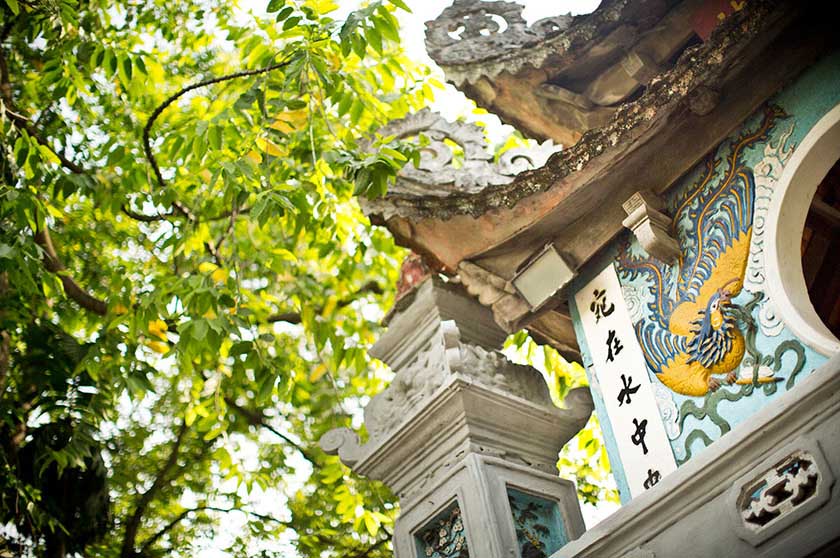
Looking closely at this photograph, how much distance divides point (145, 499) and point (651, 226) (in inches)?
254

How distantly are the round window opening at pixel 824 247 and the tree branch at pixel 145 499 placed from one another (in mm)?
5968

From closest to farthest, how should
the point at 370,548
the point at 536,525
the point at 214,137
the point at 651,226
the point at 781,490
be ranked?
1. the point at 781,490
2. the point at 651,226
3. the point at 536,525
4. the point at 214,137
5. the point at 370,548

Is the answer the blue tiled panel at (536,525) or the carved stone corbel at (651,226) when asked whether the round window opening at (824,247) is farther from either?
the blue tiled panel at (536,525)

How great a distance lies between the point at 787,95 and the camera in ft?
13.3

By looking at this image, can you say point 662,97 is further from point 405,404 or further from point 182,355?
point 182,355

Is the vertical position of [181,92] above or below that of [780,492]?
above

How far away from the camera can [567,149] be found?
14.3ft

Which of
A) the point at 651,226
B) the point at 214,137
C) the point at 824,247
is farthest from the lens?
the point at 214,137

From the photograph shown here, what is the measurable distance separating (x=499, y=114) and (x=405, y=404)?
193 centimetres

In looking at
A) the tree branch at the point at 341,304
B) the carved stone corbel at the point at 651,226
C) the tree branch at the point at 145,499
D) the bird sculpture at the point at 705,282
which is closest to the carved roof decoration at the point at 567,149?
the carved stone corbel at the point at 651,226

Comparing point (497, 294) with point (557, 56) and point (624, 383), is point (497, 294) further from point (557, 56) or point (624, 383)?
point (557, 56)

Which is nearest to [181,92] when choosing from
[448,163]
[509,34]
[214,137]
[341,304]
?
[214,137]

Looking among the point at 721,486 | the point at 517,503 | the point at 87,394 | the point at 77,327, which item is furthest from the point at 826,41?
the point at 77,327

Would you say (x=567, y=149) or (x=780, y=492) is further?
(x=567, y=149)
